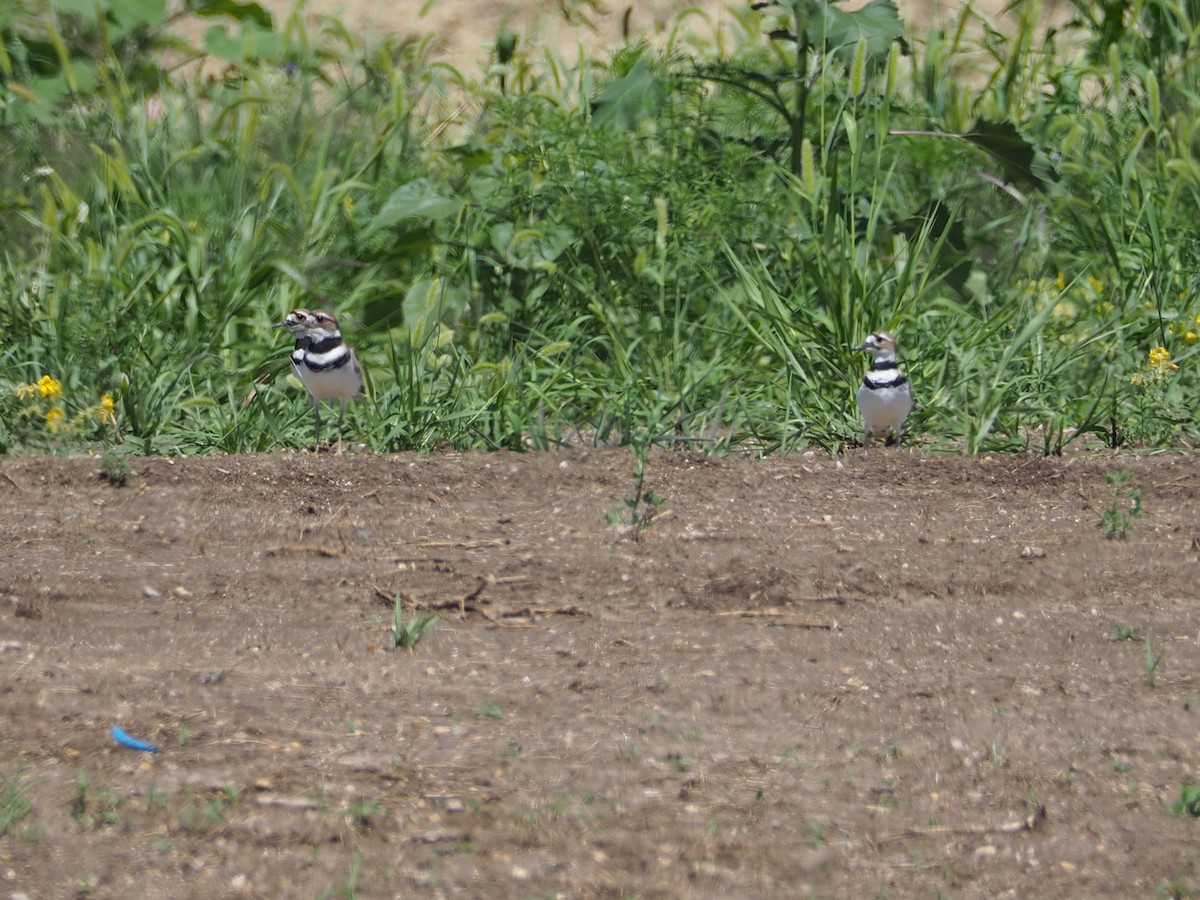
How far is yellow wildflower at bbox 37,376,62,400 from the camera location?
16.2 feet

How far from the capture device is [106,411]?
4945 millimetres

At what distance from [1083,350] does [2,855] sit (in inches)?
148

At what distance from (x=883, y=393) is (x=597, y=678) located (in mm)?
1734

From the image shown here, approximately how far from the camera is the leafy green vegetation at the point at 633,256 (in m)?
5.07

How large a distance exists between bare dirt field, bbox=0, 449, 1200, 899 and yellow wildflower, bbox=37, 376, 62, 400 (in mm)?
400

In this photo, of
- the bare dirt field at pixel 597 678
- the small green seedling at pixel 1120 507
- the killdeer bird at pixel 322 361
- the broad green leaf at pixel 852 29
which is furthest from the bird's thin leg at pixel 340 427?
the small green seedling at pixel 1120 507

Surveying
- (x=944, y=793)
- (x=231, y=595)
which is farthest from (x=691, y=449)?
(x=944, y=793)

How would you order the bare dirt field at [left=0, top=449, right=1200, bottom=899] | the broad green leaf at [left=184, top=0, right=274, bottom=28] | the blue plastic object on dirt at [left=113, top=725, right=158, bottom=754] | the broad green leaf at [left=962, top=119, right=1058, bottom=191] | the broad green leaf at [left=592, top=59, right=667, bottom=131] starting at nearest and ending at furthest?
the bare dirt field at [left=0, top=449, right=1200, bottom=899]
the blue plastic object on dirt at [left=113, top=725, right=158, bottom=754]
the broad green leaf at [left=962, top=119, right=1058, bottom=191]
the broad green leaf at [left=592, top=59, right=667, bottom=131]
the broad green leaf at [left=184, top=0, right=274, bottom=28]

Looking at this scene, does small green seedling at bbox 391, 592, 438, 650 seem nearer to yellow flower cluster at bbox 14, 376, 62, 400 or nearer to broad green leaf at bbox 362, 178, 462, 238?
yellow flower cluster at bbox 14, 376, 62, 400

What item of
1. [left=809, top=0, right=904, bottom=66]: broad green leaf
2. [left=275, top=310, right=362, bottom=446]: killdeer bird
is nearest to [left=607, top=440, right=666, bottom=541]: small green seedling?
[left=275, top=310, right=362, bottom=446]: killdeer bird

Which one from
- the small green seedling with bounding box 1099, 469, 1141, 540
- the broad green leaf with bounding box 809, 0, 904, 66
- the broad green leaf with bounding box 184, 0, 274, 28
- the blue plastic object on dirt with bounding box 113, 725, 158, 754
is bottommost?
the small green seedling with bounding box 1099, 469, 1141, 540

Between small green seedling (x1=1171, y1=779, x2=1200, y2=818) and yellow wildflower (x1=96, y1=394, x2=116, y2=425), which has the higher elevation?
small green seedling (x1=1171, y1=779, x2=1200, y2=818)

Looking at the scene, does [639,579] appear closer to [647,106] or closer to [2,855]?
[2,855]

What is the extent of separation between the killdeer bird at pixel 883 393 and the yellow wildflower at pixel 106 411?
2255 millimetres
